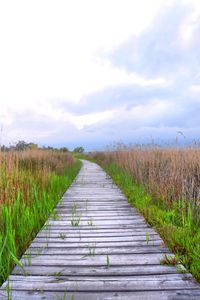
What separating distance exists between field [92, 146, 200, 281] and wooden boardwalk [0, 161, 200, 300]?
153 millimetres

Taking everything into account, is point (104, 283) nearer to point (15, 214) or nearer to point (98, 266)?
point (98, 266)

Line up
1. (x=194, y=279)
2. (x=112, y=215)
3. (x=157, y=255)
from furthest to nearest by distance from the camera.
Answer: (x=112, y=215) < (x=157, y=255) < (x=194, y=279)

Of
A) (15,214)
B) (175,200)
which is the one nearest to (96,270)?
(15,214)

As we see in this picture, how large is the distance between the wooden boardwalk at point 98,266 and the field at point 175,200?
15 centimetres

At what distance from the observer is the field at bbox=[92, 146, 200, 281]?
9.57 feet

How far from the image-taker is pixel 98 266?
254cm

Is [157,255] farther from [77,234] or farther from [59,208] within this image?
[59,208]

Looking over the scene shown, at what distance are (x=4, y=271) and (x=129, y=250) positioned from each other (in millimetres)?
1115

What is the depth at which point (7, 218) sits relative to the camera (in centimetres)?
316

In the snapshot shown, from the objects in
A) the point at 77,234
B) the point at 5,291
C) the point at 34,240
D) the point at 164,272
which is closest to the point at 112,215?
the point at 77,234

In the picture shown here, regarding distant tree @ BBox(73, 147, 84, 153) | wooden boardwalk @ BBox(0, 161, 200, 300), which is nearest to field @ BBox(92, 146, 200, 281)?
wooden boardwalk @ BBox(0, 161, 200, 300)

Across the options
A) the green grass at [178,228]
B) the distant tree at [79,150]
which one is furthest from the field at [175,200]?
the distant tree at [79,150]

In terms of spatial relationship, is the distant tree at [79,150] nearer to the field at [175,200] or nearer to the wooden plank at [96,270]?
the field at [175,200]

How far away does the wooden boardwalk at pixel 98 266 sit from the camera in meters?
2.10
